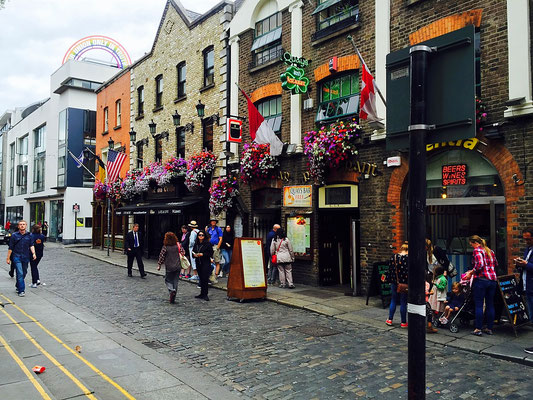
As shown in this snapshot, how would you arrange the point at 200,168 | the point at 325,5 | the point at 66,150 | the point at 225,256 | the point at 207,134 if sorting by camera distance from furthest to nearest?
the point at 66,150 → the point at 207,134 → the point at 200,168 → the point at 225,256 → the point at 325,5

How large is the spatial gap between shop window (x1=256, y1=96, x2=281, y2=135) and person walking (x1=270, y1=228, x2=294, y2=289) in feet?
12.4

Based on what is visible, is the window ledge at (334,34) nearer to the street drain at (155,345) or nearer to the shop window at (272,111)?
the shop window at (272,111)

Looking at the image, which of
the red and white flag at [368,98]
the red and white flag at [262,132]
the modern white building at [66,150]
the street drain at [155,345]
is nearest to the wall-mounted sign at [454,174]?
the red and white flag at [368,98]

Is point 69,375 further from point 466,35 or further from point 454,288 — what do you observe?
point 454,288

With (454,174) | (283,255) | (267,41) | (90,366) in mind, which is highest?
(267,41)

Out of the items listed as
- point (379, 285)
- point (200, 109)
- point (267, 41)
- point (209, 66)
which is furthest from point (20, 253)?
point (209, 66)

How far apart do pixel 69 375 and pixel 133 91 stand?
21106 mm

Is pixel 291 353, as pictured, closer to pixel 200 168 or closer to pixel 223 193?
pixel 223 193

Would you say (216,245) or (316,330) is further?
(216,245)

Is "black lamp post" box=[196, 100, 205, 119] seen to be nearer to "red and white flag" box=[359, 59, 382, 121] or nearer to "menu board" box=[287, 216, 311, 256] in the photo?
"menu board" box=[287, 216, 311, 256]

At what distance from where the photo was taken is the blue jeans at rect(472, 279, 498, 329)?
7.43m

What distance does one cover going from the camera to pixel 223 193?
52.1 ft

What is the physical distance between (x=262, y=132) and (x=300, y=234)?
128 inches

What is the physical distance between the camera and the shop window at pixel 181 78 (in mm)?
20062
